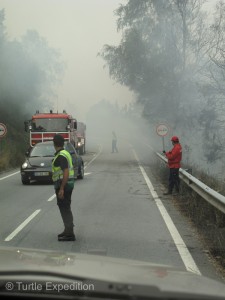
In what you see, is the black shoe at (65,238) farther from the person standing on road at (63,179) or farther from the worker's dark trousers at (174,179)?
→ the worker's dark trousers at (174,179)

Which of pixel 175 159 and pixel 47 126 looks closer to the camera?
pixel 175 159

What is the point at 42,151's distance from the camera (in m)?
19.3

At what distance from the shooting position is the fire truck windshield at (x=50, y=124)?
2902cm

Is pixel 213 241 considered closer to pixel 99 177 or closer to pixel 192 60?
pixel 99 177

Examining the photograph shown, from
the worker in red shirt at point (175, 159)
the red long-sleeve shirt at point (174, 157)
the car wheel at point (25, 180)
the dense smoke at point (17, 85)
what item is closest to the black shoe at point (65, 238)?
the worker in red shirt at point (175, 159)

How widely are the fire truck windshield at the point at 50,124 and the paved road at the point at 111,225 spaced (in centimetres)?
1224

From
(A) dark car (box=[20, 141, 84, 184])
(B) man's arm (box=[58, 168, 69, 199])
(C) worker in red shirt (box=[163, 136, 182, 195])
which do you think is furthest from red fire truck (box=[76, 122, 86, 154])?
(B) man's arm (box=[58, 168, 69, 199])

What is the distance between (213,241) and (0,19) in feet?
156

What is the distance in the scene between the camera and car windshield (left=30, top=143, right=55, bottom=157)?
19.1 metres

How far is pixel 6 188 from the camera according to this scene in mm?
17234

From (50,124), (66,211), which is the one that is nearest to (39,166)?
(66,211)

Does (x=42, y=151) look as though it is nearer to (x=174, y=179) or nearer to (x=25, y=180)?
(x=25, y=180)

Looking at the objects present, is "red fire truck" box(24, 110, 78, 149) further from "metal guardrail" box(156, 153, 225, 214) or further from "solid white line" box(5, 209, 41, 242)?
"solid white line" box(5, 209, 41, 242)

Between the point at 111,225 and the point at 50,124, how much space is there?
1977 cm
